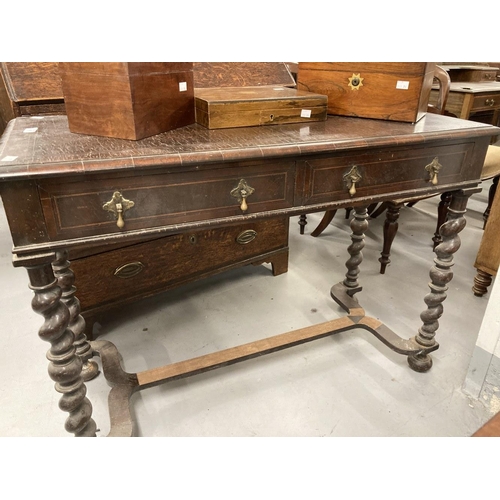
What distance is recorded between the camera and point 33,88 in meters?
1.90

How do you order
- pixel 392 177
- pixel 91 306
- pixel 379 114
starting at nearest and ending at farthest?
1. pixel 392 177
2. pixel 379 114
3. pixel 91 306

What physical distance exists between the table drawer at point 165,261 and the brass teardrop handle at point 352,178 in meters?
1.02

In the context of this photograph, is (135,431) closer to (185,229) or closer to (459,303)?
(185,229)

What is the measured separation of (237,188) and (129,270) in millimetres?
1027

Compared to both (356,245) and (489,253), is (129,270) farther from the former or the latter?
(489,253)

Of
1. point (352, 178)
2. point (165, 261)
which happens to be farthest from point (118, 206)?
point (165, 261)

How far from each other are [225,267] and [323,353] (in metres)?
0.74

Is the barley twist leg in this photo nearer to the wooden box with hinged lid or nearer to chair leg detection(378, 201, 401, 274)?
the wooden box with hinged lid

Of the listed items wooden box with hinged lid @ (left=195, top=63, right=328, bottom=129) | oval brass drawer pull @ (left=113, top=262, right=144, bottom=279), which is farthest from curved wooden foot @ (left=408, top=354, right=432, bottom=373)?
oval brass drawer pull @ (left=113, top=262, right=144, bottom=279)

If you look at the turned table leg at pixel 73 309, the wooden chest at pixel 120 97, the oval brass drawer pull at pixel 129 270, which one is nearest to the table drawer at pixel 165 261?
the oval brass drawer pull at pixel 129 270

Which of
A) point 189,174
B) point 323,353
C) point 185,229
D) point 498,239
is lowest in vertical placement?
point 323,353

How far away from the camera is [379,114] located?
1519 millimetres

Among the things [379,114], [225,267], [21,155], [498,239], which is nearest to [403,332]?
[498,239]

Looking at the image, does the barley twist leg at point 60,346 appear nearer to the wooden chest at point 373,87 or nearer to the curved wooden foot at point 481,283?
the wooden chest at point 373,87
